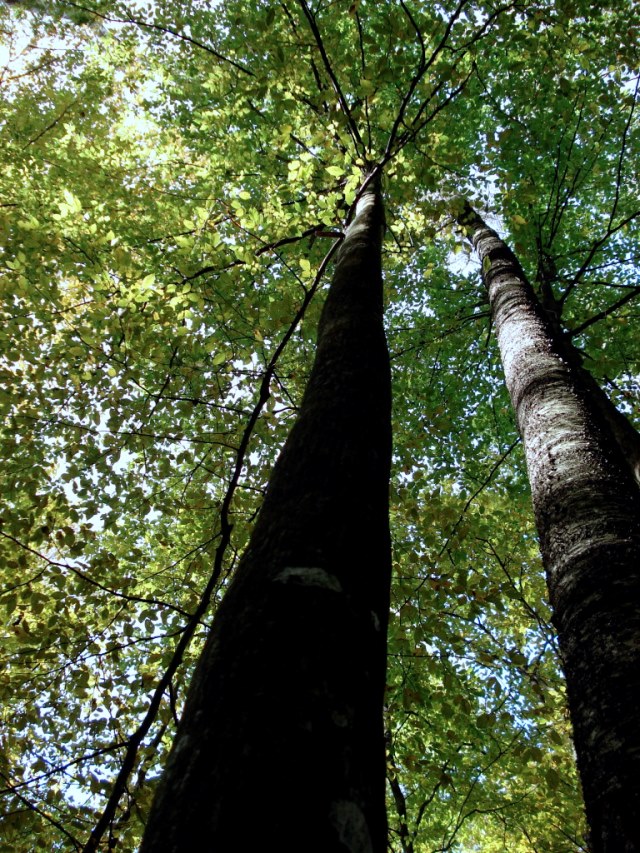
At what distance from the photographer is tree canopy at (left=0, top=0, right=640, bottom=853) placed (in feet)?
16.0

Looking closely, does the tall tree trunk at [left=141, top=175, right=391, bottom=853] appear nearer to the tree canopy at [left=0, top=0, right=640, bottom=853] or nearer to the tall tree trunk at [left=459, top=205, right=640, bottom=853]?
the tall tree trunk at [left=459, top=205, right=640, bottom=853]

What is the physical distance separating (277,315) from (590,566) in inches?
124

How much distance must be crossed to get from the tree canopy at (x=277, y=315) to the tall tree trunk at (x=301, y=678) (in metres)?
3.06

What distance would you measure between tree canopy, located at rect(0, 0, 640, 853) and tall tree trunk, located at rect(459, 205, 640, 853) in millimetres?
1948

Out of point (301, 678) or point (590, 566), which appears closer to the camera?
point (301, 678)

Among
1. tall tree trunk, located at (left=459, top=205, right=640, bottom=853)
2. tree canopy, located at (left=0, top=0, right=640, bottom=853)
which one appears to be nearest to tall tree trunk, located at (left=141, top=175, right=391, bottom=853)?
tall tree trunk, located at (left=459, top=205, right=640, bottom=853)

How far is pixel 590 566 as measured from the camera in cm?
224

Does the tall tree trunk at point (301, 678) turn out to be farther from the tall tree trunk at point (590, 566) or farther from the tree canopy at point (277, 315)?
the tree canopy at point (277, 315)

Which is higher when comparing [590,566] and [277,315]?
[277,315]

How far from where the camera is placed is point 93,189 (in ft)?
27.1

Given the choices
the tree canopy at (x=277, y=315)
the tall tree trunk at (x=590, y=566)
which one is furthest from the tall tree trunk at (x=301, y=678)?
the tree canopy at (x=277, y=315)

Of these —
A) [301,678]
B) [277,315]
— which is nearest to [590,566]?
[301,678]

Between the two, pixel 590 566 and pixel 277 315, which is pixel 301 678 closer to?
pixel 590 566

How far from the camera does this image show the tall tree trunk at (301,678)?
747 millimetres
